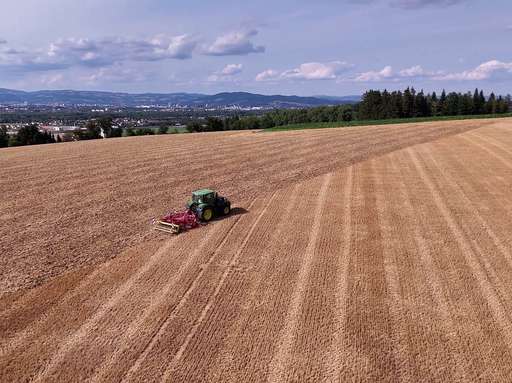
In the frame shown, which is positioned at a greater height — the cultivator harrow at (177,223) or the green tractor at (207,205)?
the green tractor at (207,205)

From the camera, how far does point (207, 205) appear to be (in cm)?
2059

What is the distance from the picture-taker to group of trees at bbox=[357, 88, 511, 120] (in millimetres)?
125250

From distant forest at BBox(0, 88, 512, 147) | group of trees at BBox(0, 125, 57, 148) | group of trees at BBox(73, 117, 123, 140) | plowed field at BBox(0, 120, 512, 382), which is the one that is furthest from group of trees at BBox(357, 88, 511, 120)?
plowed field at BBox(0, 120, 512, 382)

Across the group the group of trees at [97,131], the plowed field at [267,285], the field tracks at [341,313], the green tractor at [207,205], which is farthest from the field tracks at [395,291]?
the group of trees at [97,131]

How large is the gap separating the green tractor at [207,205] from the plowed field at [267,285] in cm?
67

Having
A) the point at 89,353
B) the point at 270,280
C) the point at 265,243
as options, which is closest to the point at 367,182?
A: the point at 265,243

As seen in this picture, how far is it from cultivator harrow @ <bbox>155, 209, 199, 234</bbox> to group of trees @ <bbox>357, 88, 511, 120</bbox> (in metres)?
114

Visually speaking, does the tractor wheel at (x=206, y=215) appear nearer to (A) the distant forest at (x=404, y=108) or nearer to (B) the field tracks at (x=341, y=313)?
(B) the field tracks at (x=341, y=313)

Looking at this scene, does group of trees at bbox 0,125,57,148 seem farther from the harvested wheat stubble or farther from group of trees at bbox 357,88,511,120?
group of trees at bbox 357,88,511,120

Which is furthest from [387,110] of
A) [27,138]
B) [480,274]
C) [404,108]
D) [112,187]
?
[480,274]

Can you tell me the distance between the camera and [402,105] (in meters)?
125

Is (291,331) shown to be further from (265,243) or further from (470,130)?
(470,130)

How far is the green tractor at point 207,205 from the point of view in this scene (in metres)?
20.4

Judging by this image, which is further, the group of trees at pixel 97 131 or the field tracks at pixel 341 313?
Answer: the group of trees at pixel 97 131
